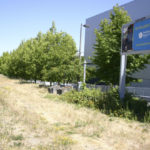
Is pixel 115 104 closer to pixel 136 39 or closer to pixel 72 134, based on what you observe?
pixel 136 39

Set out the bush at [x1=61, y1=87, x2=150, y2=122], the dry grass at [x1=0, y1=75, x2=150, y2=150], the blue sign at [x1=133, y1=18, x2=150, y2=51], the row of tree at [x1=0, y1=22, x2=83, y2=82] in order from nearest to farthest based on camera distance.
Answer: the dry grass at [x1=0, y1=75, x2=150, y2=150] → the bush at [x1=61, y1=87, x2=150, y2=122] → the blue sign at [x1=133, y1=18, x2=150, y2=51] → the row of tree at [x1=0, y1=22, x2=83, y2=82]

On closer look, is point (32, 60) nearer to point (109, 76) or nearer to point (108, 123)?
point (109, 76)

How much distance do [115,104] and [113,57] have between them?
30.3 ft

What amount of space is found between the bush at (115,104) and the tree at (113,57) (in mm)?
6798

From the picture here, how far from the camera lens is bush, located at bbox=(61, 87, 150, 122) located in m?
10.4

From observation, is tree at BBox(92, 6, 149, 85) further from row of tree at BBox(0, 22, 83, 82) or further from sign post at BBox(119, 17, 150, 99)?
sign post at BBox(119, 17, 150, 99)

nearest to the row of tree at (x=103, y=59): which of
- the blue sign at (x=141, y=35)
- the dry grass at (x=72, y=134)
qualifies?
the blue sign at (x=141, y=35)

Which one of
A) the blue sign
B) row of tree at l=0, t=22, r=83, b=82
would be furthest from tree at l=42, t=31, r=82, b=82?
the blue sign

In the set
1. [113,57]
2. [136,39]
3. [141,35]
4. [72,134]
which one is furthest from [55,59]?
[72,134]

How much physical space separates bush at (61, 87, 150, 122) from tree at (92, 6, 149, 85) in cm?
680

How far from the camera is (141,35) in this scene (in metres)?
11.1

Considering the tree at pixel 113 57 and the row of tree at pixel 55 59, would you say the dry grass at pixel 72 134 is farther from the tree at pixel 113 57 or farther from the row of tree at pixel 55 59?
the row of tree at pixel 55 59

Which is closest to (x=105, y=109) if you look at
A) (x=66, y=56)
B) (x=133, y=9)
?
(x=66, y=56)

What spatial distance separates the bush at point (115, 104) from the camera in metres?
10.4
